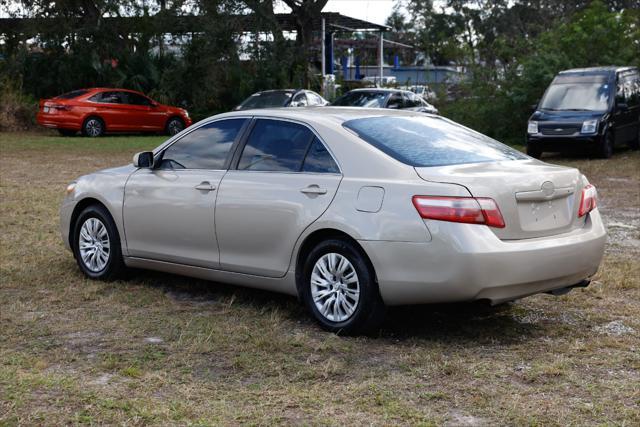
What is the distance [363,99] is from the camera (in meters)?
25.0

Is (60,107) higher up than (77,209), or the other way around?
(77,209)

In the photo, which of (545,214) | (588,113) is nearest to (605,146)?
(588,113)

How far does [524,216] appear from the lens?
625 centimetres

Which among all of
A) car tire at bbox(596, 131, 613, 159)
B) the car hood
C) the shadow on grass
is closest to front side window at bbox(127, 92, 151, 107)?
the car hood

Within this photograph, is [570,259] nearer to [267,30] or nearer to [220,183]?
[220,183]

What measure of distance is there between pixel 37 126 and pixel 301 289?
2554 centimetres

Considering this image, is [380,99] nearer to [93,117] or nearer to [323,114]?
[93,117]

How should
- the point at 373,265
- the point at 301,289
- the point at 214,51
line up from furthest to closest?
the point at 214,51 → the point at 301,289 → the point at 373,265

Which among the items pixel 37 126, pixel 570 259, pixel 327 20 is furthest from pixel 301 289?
pixel 327 20

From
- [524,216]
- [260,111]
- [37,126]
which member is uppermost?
[260,111]

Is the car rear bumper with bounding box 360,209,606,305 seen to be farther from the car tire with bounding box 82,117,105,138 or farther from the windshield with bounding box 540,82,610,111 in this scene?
the car tire with bounding box 82,117,105,138

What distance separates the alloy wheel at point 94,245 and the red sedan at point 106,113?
2038 cm

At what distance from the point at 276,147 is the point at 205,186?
0.63 metres

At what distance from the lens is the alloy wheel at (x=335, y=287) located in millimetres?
6395
